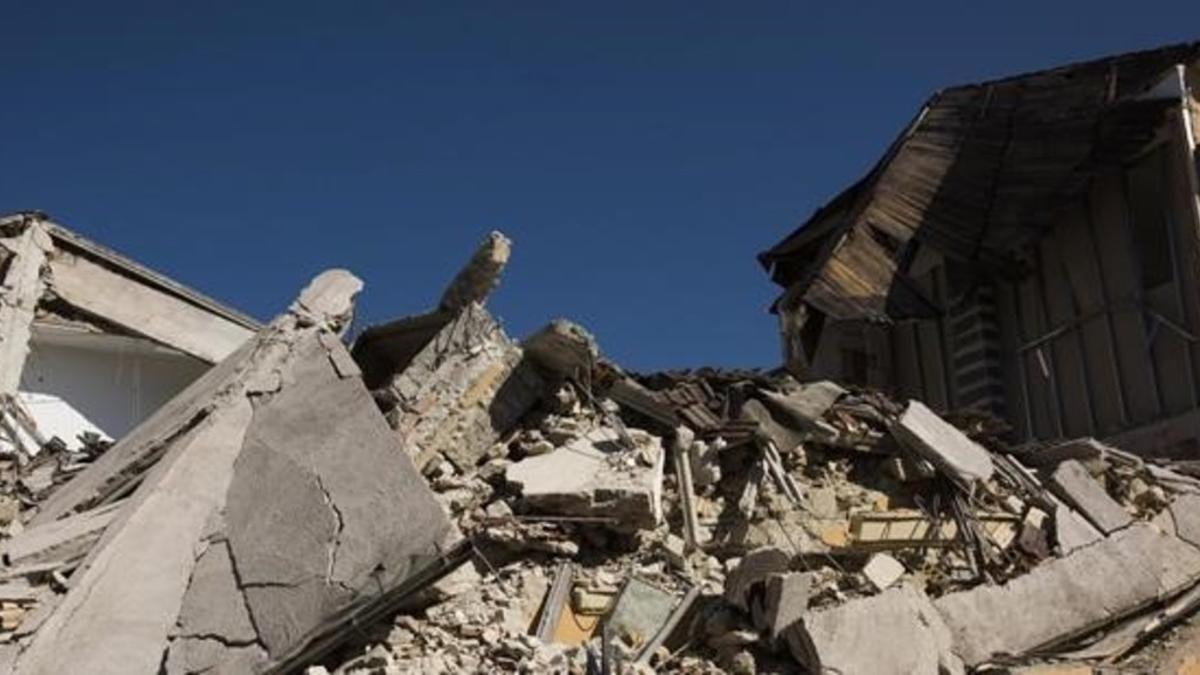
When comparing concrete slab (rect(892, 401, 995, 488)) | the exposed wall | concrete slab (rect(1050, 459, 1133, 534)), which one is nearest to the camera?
concrete slab (rect(892, 401, 995, 488))

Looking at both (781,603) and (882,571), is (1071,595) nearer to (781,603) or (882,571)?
(882,571)

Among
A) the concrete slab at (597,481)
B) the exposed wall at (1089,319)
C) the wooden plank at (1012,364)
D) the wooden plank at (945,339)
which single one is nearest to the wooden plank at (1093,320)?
the exposed wall at (1089,319)

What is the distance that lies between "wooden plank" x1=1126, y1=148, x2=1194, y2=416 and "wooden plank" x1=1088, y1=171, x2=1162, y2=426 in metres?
0.08

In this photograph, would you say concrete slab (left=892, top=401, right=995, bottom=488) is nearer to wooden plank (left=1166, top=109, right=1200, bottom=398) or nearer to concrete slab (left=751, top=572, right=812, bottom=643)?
concrete slab (left=751, top=572, right=812, bottom=643)

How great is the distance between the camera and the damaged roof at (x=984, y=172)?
42.4 feet

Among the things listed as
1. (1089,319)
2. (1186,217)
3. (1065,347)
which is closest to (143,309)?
(1065,347)

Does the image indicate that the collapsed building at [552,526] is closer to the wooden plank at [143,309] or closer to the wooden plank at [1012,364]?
the wooden plank at [143,309]

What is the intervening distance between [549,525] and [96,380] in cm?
934

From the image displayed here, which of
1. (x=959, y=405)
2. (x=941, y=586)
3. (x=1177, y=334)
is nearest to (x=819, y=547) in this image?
(x=941, y=586)

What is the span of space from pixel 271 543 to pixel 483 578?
1.05m

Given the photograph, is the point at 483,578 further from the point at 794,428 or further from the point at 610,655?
the point at 794,428

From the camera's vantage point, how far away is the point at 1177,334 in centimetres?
1178

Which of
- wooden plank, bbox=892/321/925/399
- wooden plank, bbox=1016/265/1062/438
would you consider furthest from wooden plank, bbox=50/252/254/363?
wooden plank, bbox=1016/265/1062/438

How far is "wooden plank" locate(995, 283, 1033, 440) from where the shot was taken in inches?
519
